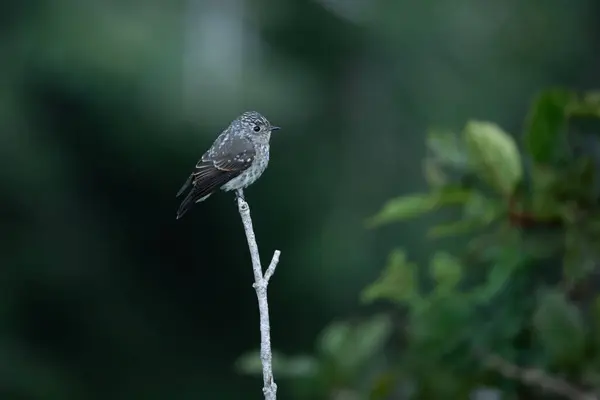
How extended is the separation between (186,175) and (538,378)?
38.7 feet

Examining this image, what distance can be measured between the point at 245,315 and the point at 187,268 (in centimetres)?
107

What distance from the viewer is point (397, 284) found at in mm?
3391

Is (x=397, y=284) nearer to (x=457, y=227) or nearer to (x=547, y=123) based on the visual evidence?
(x=457, y=227)

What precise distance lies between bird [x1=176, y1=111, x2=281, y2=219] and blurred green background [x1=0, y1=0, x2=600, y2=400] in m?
9.59

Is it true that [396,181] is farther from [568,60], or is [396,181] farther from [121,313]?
[121,313]

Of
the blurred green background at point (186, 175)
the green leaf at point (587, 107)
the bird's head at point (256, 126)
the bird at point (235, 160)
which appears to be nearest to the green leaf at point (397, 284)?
the green leaf at point (587, 107)

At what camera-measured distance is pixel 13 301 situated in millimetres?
15211

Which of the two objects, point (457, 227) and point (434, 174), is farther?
point (434, 174)

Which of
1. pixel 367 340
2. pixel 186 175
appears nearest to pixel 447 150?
pixel 367 340

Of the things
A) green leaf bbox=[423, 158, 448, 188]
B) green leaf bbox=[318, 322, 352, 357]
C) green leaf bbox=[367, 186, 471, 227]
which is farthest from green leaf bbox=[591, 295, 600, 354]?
green leaf bbox=[318, 322, 352, 357]

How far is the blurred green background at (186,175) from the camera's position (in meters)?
14.8

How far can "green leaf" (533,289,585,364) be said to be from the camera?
307 centimetres

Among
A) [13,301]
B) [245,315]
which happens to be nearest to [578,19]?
[245,315]

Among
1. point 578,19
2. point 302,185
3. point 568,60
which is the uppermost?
point 578,19
